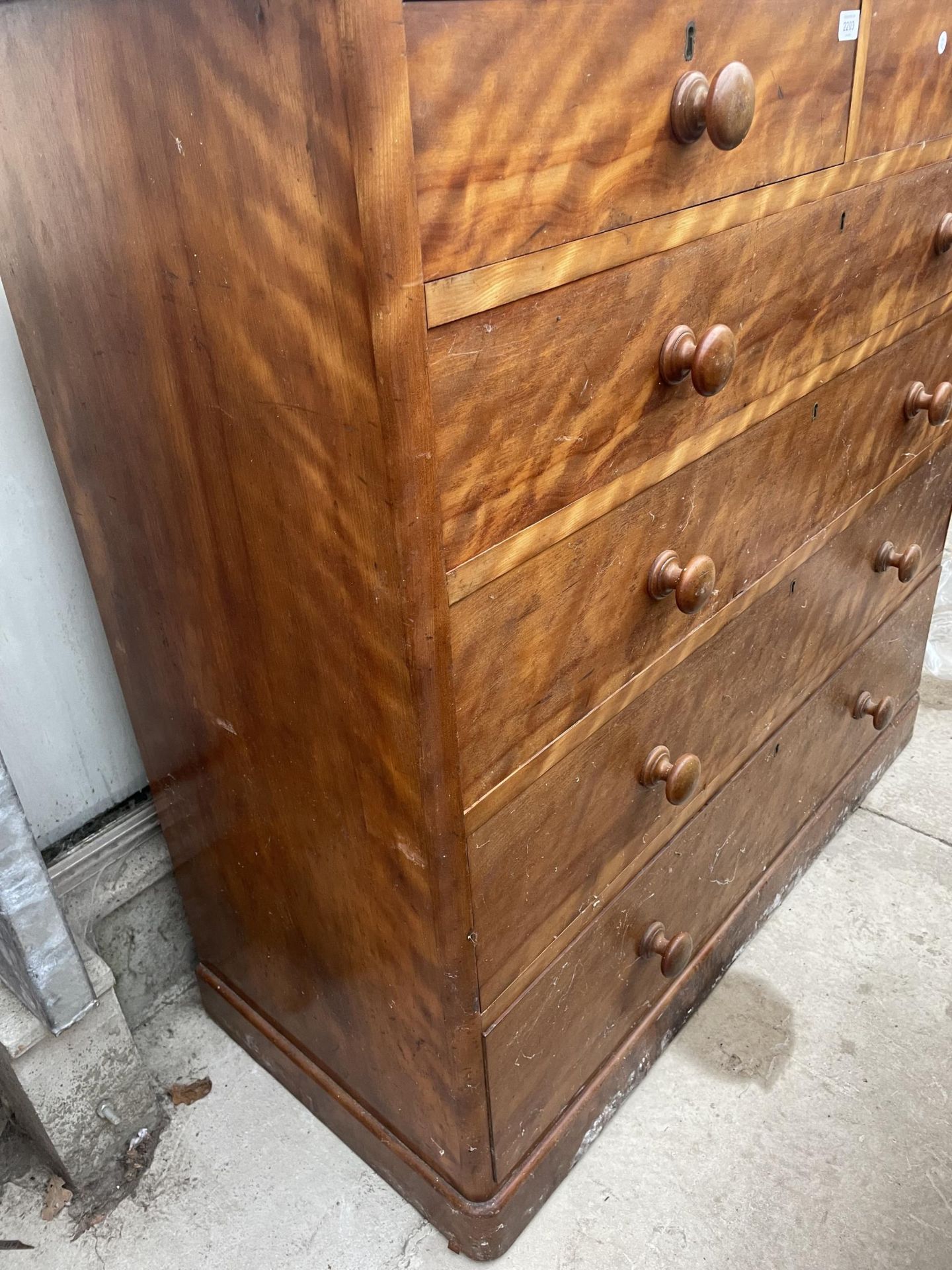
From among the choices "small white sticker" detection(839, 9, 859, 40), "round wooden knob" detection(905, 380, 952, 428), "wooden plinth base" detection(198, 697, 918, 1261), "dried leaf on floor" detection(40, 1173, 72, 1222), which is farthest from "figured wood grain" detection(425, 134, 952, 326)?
"dried leaf on floor" detection(40, 1173, 72, 1222)

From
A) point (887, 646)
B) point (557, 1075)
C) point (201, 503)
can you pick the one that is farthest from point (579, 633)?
point (887, 646)

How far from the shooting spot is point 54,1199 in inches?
51.1

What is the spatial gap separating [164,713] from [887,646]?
3.84 feet

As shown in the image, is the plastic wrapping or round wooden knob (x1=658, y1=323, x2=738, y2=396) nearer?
round wooden knob (x1=658, y1=323, x2=738, y2=396)

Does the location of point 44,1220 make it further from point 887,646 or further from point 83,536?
point 887,646

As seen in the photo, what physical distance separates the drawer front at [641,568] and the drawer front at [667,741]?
0.06m

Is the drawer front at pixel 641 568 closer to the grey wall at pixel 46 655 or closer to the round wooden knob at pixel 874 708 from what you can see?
the round wooden knob at pixel 874 708

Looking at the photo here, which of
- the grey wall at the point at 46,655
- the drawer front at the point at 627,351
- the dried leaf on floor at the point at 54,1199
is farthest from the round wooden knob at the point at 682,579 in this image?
the dried leaf on floor at the point at 54,1199

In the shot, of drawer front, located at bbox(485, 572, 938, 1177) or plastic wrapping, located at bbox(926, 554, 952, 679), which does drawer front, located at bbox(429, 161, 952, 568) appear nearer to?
drawer front, located at bbox(485, 572, 938, 1177)

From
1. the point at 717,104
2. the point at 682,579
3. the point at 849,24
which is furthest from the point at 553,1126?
the point at 849,24

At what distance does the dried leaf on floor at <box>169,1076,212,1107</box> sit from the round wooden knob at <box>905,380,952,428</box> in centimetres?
136

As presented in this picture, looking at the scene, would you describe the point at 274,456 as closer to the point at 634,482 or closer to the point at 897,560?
the point at 634,482

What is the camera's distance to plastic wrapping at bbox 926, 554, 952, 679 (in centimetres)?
220

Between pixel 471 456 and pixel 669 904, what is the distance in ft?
2.53
